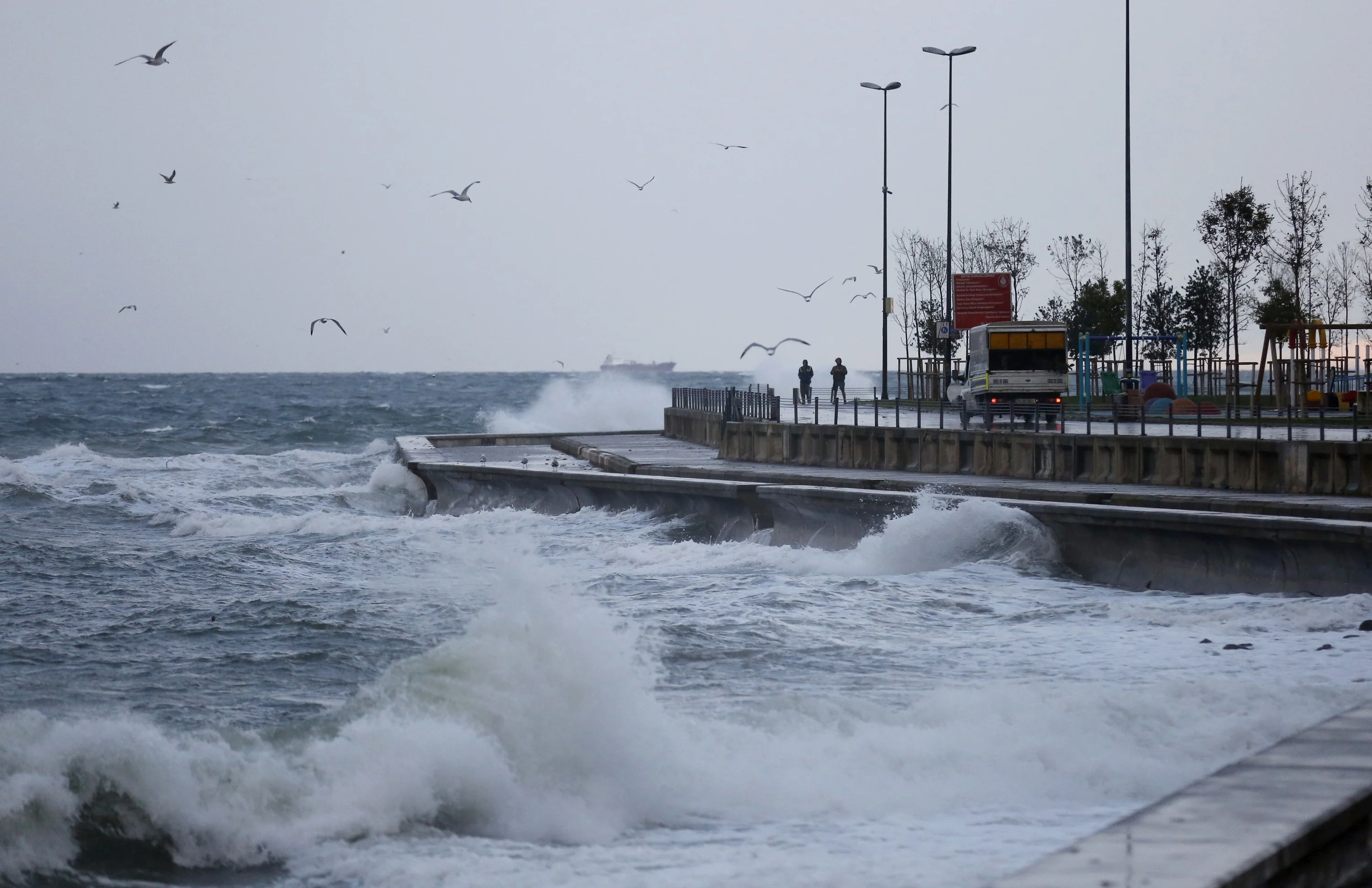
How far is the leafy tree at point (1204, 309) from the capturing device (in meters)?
57.1

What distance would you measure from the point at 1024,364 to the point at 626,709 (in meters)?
27.6

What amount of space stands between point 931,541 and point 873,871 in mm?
12588

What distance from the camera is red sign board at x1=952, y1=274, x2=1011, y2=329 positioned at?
4516 centimetres

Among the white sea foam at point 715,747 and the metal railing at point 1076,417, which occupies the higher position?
the metal railing at point 1076,417

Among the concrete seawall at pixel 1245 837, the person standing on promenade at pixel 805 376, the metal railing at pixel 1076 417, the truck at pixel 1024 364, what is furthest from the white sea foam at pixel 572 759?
the person standing on promenade at pixel 805 376

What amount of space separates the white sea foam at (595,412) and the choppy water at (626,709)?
44.6 meters

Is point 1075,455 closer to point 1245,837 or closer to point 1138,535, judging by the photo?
point 1138,535

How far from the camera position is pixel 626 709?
31.6 feet

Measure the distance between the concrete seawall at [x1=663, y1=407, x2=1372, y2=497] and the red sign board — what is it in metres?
14.6

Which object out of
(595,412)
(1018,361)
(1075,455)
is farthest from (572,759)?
(595,412)

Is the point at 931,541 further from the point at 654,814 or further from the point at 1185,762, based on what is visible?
the point at 654,814

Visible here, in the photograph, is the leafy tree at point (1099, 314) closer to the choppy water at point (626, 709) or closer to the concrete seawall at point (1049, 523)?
the concrete seawall at point (1049, 523)

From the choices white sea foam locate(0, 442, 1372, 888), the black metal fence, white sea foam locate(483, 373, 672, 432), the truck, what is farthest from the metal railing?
white sea foam locate(483, 373, 672, 432)

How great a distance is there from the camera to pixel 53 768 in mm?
8180
